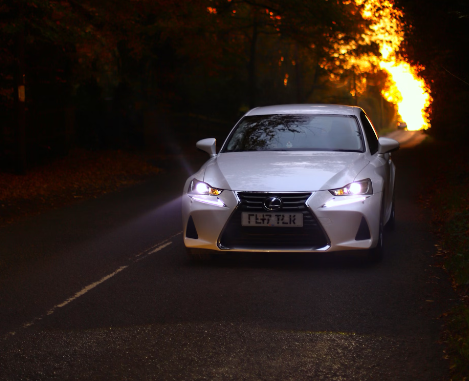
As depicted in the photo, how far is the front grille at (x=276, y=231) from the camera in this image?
7.05 meters

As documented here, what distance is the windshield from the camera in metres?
8.45

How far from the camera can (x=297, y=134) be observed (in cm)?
865

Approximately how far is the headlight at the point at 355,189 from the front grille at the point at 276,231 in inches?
13.1

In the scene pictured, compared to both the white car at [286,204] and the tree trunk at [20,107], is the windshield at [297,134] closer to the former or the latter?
the white car at [286,204]

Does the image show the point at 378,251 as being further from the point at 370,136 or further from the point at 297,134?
the point at 370,136

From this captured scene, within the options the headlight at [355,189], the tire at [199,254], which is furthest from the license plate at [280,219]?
the tire at [199,254]

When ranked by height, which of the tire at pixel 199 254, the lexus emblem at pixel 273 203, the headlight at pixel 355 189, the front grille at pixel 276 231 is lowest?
the tire at pixel 199 254

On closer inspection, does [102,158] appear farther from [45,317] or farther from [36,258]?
[45,317]

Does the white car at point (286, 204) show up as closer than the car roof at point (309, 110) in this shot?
Yes

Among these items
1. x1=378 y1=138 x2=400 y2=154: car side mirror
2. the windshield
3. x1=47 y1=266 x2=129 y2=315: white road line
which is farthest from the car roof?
x1=47 y1=266 x2=129 y2=315: white road line

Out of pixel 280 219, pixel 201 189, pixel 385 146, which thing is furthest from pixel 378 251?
pixel 201 189

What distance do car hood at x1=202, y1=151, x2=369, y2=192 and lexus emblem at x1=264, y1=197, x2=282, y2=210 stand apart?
96 mm

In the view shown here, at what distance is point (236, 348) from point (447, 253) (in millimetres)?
4099

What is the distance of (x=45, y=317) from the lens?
228 inches
